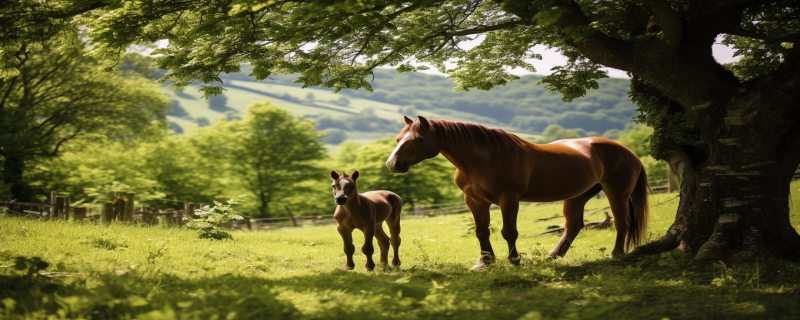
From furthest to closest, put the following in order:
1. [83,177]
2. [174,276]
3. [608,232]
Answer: [83,177]
[608,232]
[174,276]

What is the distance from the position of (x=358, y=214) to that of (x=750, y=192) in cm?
530

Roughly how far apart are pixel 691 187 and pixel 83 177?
30924mm

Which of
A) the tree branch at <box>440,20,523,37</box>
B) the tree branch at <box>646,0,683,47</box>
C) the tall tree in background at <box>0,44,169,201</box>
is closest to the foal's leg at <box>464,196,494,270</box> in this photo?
the tree branch at <box>440,20,523,37</box>

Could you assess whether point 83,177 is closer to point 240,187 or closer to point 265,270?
point 240,187

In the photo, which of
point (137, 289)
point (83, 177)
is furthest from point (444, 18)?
point (83, 177)

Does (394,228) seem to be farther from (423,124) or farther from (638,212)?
(638,212)

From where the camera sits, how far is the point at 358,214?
7891 millimetres

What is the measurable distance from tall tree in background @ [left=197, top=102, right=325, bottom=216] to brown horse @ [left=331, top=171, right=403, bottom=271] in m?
34.6

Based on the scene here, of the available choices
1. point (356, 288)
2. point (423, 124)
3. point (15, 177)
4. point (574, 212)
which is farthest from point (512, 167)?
point (15, 177)

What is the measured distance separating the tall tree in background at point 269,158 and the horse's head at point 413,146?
119 ft

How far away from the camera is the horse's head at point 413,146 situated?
22.6ft

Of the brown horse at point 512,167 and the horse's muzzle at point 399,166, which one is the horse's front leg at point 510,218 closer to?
the brown horse at point 512,167

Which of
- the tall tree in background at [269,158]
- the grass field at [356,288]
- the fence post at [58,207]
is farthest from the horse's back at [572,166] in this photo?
the tall tree in background at [269,158]

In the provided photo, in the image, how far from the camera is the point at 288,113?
44.2 metres
